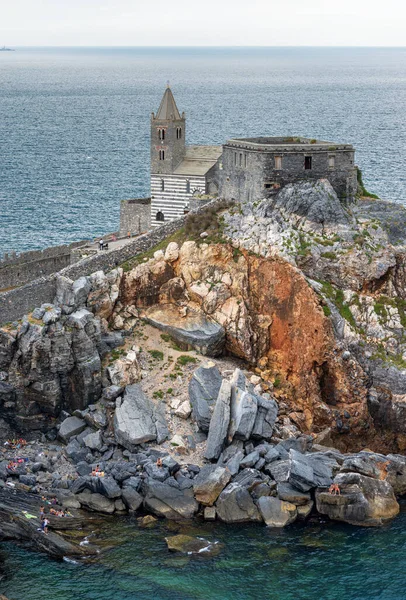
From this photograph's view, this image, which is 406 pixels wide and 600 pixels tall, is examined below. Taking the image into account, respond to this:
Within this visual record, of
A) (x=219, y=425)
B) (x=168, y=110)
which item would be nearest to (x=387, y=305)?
(x=219, y=425)

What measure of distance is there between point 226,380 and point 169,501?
33.5 feet

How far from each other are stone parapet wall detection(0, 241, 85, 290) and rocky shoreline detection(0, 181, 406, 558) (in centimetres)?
458

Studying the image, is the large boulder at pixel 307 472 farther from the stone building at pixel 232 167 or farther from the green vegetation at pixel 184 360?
the stone building at pixel 232 167

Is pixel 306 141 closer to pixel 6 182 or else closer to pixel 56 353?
pixel 56 353

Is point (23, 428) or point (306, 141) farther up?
point (306, 141)

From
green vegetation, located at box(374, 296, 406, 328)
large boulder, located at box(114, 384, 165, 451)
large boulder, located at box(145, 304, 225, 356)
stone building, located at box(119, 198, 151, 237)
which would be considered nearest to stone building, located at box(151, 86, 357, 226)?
stone building, located at box(119, 198, 151, 237)

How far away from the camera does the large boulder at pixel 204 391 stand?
58125 millimetres

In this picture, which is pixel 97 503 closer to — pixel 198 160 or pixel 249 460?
pixel 249 460

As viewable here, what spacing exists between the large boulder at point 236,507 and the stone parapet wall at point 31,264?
22.5 metres

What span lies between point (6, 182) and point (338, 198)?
74.7m

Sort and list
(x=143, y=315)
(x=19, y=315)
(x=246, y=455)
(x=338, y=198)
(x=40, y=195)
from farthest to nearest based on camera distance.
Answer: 1. (x=40, y=195)
2. (x=338, y=198)
3. (x=143, y=315)
4. (x=19, y=315)
5. (x=246, y=455)

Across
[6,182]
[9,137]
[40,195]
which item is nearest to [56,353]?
[40,195]

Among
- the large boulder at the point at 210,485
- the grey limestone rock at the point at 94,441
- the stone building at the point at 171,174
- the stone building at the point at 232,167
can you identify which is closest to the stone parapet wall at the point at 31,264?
the stone building at the point at 171,174

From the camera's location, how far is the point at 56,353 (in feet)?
194
